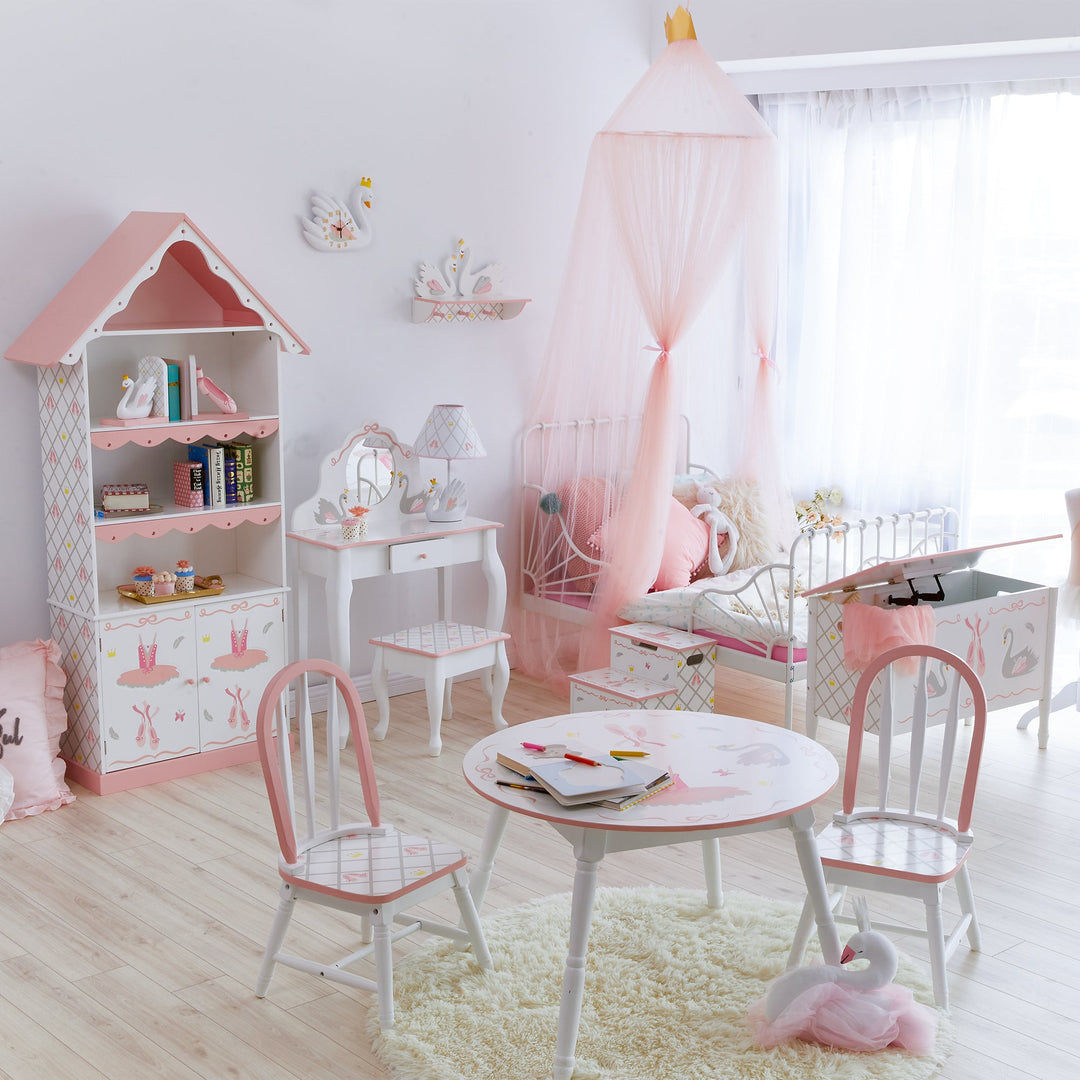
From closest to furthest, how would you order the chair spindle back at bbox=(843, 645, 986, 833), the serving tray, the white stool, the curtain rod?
the chair spindle back at bbox=(843, 645, 986, 833)
the serving tray
the white stool
the curtain rod

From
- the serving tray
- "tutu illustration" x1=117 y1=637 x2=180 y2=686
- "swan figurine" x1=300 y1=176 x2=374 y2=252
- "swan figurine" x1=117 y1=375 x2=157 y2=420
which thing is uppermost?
"swan figurine" x1=300 y1=176 x2=374 y2=252

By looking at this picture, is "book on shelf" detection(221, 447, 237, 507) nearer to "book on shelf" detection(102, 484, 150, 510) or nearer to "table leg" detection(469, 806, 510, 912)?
"book on shelf" detection(102, 484, 150, 510)

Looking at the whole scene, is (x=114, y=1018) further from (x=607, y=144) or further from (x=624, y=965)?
(x=607, y=144)

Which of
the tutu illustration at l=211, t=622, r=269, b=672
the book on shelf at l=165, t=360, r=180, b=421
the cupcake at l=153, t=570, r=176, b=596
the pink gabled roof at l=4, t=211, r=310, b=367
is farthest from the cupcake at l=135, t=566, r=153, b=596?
the pink gabled roof at l=4, t=211, r=310, b=367

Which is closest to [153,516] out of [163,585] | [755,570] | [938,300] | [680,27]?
[163,585]

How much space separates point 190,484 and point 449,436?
0.98 m

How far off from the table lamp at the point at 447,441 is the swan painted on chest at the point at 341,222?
70 cm

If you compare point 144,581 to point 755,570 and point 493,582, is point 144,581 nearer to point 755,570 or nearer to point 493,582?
point 493,582

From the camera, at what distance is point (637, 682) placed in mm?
4727

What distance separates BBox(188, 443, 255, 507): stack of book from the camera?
4398 millimetres

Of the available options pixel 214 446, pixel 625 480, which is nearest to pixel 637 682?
pixel 625 480

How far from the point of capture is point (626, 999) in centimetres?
292

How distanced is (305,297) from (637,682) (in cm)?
189

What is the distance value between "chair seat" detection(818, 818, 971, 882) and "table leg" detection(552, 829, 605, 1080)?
1.81ft
